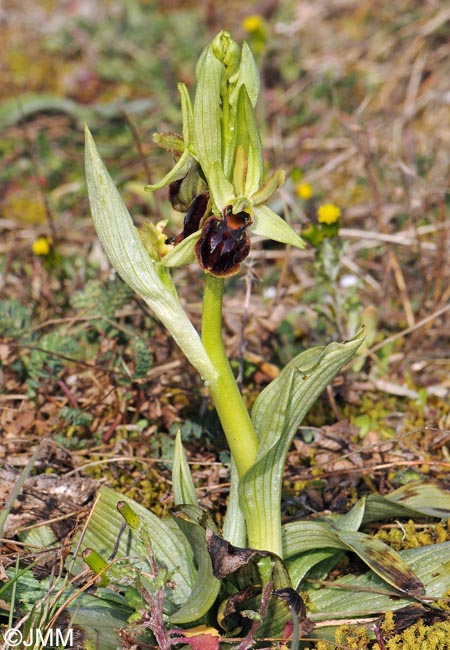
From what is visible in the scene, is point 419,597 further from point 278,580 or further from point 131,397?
point 131,397

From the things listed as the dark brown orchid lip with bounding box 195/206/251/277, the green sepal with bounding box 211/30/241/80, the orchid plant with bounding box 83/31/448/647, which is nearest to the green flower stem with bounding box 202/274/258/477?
the orchid plant with bounding box 83/31/448/647

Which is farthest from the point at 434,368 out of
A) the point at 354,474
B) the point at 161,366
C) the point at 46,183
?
the point at 46,183

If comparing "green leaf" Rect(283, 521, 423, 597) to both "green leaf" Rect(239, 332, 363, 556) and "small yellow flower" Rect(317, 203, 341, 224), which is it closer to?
"green leaf" Rect(239, 332, 363, 556)

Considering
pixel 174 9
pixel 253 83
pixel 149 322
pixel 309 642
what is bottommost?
pixel 309 642

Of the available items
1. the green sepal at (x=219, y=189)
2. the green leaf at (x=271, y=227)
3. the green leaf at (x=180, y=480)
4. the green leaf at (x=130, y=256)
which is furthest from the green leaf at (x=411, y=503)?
the green sepal at (x=219, y=189)

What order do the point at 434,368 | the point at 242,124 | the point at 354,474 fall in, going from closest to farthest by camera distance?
the point at 242,124, the point at 354,474, the point at 434,368

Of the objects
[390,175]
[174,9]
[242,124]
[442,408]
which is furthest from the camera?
[174,9]

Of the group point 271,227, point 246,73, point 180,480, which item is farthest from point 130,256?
point 180,480
